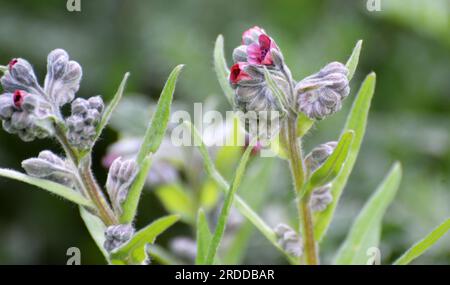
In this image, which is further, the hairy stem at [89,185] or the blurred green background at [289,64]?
the blurred green background at [289,64]

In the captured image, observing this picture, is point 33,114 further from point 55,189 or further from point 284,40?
point 284,40

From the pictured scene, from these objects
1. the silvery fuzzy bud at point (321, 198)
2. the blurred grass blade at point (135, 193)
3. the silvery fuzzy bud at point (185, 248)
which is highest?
the blurred grass blade at point (135, 193)

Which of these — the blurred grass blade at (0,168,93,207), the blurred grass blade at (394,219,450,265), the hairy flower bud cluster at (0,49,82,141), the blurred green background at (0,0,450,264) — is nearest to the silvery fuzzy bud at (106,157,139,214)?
the blurred grass blade at (0,168,93,207)

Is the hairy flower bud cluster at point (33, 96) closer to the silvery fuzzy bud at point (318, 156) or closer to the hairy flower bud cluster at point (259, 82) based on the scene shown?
the hairy flower bud cluster at point (259, 82)

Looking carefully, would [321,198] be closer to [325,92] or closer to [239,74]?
[325,92]

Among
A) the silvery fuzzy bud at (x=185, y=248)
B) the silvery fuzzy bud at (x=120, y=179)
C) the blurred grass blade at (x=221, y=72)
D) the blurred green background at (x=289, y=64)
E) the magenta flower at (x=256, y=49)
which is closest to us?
the magenta flower at (x=256, y=49)

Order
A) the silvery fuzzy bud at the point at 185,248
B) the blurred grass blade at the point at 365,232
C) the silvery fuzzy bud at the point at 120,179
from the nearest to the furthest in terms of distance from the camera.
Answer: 1. the silvery fuzzy bud at the point at 120,179
2. the blurred grass blade at the point at 365,232
3. the silvery fuzzy bud at the point at 185,248

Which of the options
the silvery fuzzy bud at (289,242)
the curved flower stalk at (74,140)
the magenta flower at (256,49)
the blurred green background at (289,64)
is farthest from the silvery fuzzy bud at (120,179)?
the blurred green background at (289,64)
